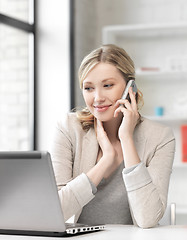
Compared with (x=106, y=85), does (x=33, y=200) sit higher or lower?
lower

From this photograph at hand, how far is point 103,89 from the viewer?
6.78 feet

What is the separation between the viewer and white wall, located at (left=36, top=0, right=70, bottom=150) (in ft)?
12.9

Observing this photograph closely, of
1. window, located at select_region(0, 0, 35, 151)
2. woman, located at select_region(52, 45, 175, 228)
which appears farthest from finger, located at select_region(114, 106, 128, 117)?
window, located at select_region(0, 0, 35, 151)

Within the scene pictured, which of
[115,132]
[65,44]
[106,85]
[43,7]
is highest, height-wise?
[43,7]

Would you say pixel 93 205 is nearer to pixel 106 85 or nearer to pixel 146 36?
pixel 106 85

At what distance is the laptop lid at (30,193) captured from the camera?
1.45m

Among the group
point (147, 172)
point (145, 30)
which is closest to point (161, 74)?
point (145, 30)

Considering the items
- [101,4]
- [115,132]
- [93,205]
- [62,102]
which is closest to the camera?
[93,205]

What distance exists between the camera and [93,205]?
205cm

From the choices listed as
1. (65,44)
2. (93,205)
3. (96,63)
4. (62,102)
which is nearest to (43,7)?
(65,44)

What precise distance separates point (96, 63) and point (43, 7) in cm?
204

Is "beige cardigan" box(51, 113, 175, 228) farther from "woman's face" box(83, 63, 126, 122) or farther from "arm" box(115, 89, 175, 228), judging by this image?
"woman's face" box(83, 63, 126, 122)

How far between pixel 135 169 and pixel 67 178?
334mm

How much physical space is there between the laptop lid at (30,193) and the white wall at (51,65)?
7.80 ft
